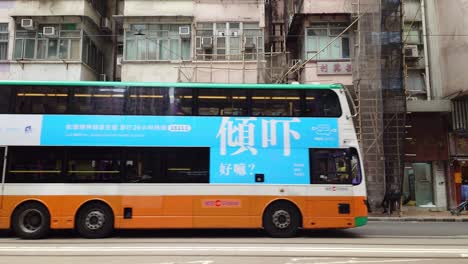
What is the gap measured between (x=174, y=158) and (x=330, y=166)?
4.18 meters

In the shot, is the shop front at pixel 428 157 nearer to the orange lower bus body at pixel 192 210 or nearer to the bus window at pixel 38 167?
the orange lower bus body at pixel 192 210

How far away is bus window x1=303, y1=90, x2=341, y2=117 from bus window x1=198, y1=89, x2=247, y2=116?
174 cm

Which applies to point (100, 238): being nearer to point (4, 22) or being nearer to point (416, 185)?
point (4, 22)

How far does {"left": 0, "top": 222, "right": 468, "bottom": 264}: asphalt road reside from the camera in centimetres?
808

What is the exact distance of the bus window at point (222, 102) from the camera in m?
11.5

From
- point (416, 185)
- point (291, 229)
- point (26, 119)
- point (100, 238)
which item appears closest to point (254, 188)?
point (291, 229)

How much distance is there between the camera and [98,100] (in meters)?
11.4

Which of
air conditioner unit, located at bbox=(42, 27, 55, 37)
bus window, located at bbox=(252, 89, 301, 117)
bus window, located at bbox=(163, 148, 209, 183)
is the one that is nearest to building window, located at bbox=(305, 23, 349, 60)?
bus window, located at bbox=(252, 89, 301, 117)

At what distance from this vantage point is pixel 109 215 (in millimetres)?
11188

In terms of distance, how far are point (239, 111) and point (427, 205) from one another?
14673 mm

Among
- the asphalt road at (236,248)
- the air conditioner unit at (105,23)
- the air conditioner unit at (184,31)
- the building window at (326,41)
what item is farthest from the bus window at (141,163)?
the air conditioner unit at (105,23)

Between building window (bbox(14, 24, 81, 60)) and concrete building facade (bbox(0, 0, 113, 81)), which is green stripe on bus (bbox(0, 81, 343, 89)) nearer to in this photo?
concrete building facade (bbox(0, 0, 113, 81))

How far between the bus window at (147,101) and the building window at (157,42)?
945 centimetres

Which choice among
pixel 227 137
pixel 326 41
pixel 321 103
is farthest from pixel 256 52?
pixel 227 137
